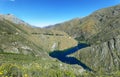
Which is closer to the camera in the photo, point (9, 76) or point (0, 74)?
point (0, 74)
